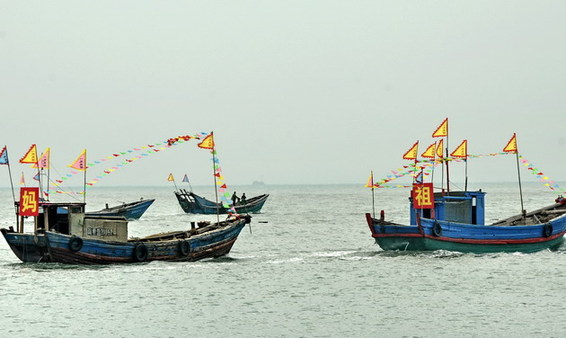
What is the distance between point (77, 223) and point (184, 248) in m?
4.76

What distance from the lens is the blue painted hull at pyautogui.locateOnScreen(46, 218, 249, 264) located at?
98.7 ft

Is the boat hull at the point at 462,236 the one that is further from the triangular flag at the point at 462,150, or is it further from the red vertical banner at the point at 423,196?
the triangular flag at the point at 462,150

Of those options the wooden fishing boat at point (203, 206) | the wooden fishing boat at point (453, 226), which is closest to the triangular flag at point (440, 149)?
the wooden fishing boat at point (453, 226)

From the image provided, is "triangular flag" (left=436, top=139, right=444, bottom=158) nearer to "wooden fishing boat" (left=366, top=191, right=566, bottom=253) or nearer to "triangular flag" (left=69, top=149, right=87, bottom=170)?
"wooden fishing boat" (left=366, top=191, right=566, bottom=253)

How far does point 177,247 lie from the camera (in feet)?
107

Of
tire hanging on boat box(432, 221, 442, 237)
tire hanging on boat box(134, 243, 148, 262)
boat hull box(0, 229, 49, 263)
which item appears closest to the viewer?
boat hull box(0, 229, 49, 263)

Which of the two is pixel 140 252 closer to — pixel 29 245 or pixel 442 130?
pixel 29 245

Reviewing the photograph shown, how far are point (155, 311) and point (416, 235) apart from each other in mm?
14689

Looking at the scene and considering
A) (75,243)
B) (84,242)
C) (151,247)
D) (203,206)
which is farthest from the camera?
(203,206)

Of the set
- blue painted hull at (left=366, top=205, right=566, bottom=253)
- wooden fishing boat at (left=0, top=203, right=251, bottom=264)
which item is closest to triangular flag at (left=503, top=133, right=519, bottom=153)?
blue painted hull at (left=366, top=205, right=566, bottom=253)

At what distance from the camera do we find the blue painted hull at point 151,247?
3008cm

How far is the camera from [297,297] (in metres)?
26.0

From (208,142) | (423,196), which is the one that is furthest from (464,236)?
(208,142)

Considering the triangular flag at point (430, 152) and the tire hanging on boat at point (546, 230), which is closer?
the tire hanging on boat at point (546, 230)
